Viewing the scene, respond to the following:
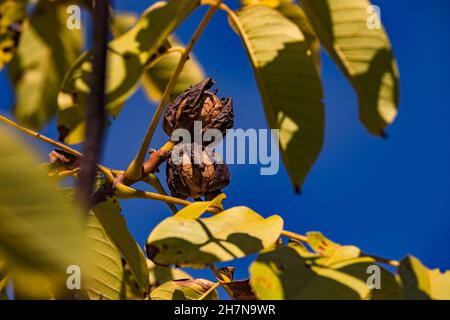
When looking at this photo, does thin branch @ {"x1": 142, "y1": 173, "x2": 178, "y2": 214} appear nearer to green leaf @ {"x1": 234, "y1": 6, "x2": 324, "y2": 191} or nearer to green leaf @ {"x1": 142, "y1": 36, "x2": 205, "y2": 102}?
green leaf @ {"x1": 142, "y1": 36, "x2": 205, "y2": 102}

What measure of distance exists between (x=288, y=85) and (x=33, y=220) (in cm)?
92

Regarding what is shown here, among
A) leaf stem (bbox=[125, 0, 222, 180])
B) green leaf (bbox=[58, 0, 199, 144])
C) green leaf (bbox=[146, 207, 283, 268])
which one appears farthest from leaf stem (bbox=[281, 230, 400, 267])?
green leaf (bbox=[58, 0, 199, 144])

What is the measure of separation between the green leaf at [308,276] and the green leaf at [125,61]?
0.48 m

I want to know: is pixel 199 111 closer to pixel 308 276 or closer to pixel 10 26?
pixel 10 26

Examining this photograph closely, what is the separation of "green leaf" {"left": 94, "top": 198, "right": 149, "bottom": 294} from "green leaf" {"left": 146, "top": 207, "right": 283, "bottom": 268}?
0.97 feet

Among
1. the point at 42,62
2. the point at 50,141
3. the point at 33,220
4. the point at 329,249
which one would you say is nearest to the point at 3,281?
the point at 50,141

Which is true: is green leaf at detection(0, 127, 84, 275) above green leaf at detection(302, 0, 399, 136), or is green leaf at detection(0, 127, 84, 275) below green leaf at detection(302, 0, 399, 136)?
below

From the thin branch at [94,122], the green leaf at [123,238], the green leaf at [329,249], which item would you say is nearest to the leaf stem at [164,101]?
the green leaf at [123,238]

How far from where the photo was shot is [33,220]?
2.03ft

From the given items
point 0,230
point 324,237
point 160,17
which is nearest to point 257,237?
point 324,237

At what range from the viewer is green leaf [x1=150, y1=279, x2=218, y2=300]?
181cm

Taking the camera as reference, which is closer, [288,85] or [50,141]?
[288,85]

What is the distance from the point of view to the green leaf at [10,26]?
→ 1640mm

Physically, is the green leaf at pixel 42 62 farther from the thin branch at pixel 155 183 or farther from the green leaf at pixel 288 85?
the green leaf at pixel 288 85
